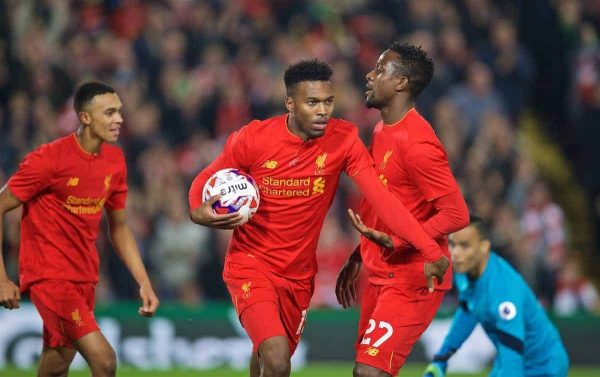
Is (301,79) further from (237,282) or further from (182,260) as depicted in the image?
(182,260)

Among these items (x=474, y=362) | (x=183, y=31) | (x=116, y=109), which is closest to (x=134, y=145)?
(x=183, y=31)

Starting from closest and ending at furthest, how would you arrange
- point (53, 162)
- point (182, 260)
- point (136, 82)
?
point (53, 162), point (182, 260), point (136, 82)

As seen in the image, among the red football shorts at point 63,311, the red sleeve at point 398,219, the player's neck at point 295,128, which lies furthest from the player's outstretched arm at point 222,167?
the red football shorts at point 63,311

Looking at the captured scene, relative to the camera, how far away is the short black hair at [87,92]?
7.82 meters

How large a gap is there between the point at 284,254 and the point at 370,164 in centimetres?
80

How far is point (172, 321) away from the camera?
11.9 meters

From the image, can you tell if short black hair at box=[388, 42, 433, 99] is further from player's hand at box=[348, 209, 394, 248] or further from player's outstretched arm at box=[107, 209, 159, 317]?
player's outstretched arm at box=[107, 209, 159, 317]

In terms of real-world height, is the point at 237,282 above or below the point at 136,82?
below

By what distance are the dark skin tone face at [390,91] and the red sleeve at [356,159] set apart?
0.92ft

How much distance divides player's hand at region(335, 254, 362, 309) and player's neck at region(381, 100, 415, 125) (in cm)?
102

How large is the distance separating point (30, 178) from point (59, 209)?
12.1 inches

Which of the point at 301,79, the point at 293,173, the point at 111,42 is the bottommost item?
the point at 293,173

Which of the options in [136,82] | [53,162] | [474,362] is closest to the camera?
→ [53,162]

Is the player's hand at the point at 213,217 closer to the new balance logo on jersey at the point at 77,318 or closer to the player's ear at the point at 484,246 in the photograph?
the new balance logo on jersey at the point at 77,318
